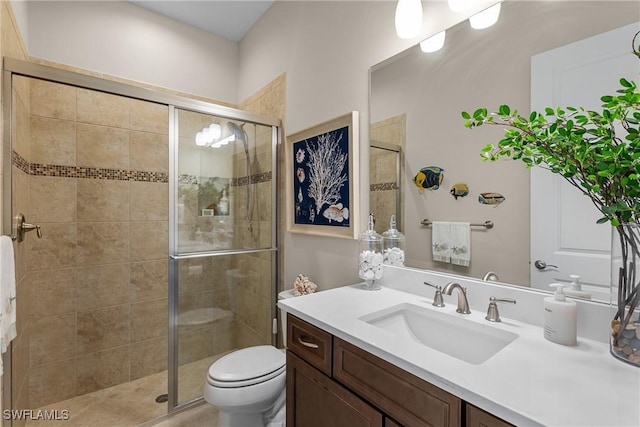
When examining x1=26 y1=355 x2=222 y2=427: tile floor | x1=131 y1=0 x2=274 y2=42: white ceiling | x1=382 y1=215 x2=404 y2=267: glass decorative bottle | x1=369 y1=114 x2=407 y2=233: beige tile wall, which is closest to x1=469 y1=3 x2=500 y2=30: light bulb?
x1=369 y1=114 x2=407 y2=233: beige tile wall

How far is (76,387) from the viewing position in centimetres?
209

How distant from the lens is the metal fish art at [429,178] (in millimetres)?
1261

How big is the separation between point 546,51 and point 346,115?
0.88m

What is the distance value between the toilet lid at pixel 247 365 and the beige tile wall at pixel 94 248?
1.16 meters

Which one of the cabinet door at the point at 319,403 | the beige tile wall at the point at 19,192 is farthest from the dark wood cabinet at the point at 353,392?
the beige tile wall at the point at 19,192

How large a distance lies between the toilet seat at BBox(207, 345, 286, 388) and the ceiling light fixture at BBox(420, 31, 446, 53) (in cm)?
170

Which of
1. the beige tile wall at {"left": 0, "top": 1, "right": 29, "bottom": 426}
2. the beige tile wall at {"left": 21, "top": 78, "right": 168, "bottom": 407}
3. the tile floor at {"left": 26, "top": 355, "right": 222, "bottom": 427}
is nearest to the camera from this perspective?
the beige tile wall at {"left": 0, "top": 1, "right": 29, "bottom": 426}

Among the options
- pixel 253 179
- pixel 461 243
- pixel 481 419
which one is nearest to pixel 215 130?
pixel 253 179

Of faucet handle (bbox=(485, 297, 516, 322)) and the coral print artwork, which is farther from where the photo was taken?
the coral print artwork

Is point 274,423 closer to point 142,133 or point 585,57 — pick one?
point 585,57

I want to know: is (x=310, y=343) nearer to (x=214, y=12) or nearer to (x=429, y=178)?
(x=429, y=178)

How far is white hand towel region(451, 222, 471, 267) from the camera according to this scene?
1165 millimetres

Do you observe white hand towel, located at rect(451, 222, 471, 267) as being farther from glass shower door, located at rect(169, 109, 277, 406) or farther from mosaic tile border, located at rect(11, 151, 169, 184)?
mosaic tile border, located at rect(11, 151, 169, 184)

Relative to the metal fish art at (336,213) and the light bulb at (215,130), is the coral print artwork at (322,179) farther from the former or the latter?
the light bulb at (215,130)
